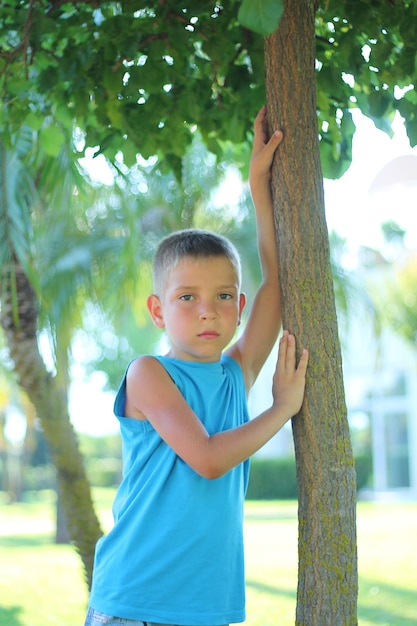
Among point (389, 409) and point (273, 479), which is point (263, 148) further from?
point (389, 409)

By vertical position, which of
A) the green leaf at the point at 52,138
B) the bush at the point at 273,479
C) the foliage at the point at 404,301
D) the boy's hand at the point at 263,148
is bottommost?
the bush at the point at 273,479

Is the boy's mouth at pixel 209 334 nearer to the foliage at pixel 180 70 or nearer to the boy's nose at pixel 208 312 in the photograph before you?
the boy's nose at pixel 208 312

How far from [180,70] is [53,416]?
4.20 metres

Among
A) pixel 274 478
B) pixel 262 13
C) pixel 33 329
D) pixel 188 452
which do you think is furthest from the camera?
pixel 274 478

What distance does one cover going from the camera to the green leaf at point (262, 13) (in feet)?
6.49

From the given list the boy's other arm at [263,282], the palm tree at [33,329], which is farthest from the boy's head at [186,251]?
the palm tree at [33,329]

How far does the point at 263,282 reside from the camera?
281cm

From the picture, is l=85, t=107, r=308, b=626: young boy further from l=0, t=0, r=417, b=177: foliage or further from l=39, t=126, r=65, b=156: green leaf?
l=39, t=126, r=65, b=156: green leaf

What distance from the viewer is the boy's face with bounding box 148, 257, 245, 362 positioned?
252cm

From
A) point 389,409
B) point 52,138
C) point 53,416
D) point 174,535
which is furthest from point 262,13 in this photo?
point 389,409

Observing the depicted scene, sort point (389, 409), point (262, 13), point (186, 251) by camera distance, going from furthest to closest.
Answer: point (389, 409)
point (186, 251)
point (262, 13)

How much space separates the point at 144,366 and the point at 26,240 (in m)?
5.03

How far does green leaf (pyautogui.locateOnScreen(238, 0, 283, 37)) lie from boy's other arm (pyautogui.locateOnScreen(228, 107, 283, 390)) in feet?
2.29

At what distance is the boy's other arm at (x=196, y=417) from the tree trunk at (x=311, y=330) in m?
0.06
